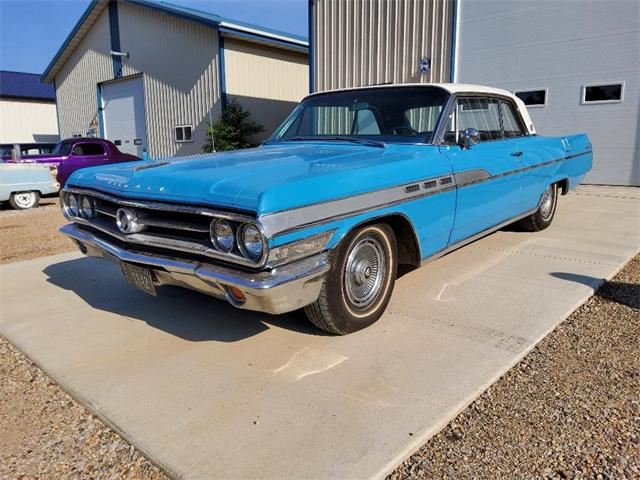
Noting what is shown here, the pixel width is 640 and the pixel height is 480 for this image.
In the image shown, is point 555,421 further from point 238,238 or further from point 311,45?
point 311,45

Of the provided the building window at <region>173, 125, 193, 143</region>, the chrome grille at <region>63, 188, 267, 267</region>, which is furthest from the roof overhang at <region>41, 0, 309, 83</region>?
the chrome grille at <region>63, 188, 267, 267</region>

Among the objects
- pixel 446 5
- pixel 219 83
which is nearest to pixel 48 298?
pixel 446 5

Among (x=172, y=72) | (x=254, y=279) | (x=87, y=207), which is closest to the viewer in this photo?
(x=254, y=279)

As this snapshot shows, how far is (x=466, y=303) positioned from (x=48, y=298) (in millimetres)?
3444

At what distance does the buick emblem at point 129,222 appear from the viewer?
3.12m

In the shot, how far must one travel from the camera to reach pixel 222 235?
2.71 metres

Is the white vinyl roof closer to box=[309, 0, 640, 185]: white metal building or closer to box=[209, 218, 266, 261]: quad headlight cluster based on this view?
box=[209, 218, 266, 261]: quad headlight cluster

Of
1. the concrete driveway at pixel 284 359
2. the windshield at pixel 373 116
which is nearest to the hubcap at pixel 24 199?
the concrete driveway at pixel 284 359

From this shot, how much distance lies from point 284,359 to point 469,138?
2.29m

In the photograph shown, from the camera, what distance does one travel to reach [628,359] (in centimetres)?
304

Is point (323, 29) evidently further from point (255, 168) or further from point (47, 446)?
point (47, 446)

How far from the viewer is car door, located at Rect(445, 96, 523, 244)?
398 cm

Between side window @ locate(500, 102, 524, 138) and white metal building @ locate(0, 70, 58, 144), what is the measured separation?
31575 millimetres

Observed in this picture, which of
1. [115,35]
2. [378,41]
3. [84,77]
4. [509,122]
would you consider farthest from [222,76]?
[509,122]
